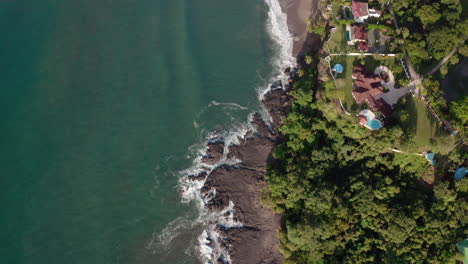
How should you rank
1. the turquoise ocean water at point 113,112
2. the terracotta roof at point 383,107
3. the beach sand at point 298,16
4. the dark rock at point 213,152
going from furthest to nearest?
the beach sand at point 298,16 < the dark rock at point 213,152 < the turquoise ocean water at point 113,112 < the terracotta roof at point 383,107

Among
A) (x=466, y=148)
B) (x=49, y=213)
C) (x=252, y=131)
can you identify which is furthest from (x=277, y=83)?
(x=49, y=213)

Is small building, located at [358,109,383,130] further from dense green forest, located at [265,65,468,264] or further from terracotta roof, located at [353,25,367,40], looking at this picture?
terracotta roof, located at [353,25,367,40]

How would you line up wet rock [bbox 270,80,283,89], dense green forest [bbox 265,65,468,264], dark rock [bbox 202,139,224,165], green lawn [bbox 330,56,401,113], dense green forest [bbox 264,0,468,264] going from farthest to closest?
wet rock [bbox 270,80,283,89]
dark rock [bbox 202,139,224,165]
green lawn [bbox 330,56,401,113]
dense green forest [bbox 264,0,468,264]
dense green forest [bbox 265,65,468,264]

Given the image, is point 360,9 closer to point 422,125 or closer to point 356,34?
point 356,34

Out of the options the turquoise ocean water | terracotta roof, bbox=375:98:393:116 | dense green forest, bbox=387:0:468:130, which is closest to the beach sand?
the turquoise ocean water

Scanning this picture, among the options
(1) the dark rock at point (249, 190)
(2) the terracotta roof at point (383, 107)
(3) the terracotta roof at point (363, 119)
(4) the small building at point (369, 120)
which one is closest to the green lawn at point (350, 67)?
(4) the small building at point (369, 120)

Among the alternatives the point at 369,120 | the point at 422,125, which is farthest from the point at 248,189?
the point at 422,125

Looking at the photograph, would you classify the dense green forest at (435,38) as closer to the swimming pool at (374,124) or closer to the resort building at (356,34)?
the resort building at (356,34)
